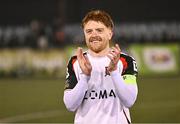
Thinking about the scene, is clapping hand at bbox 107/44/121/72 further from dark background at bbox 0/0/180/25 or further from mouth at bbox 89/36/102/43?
dark background at bbox 0/0/180/25

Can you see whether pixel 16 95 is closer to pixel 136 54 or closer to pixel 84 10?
pixel 136 54

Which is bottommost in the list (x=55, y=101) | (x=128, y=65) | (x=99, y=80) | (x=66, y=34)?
(x=55, y=101)

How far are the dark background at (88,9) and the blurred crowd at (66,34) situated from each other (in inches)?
26.9

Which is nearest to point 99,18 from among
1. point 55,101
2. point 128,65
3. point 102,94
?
point 128,65

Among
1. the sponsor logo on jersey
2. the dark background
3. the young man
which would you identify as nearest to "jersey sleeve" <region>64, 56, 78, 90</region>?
the young man

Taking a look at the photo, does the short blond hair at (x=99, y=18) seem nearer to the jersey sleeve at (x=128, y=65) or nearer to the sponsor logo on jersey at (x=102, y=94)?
the jersey sleeve at (x=128, y=65)

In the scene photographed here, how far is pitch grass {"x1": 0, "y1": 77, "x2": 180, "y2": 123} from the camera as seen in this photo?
11773 mm

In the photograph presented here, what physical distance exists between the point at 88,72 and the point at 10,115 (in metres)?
8.76

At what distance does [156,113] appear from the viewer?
1224 cm

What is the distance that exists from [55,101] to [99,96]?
34.5 feet

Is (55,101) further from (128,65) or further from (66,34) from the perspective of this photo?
(128,65)

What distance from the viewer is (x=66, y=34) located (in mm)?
22328

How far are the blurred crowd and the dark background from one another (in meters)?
0.68

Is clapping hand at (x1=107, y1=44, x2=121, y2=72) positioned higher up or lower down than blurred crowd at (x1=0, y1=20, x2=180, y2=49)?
lower down
